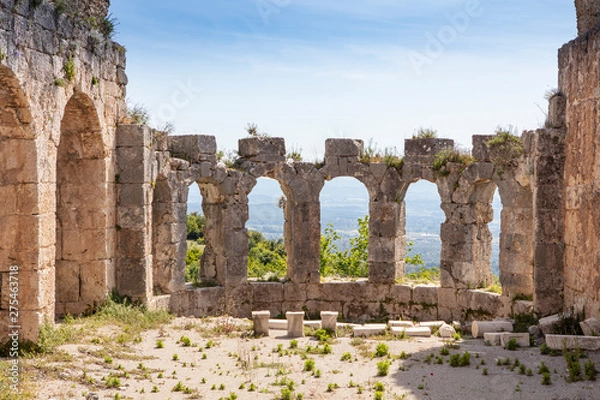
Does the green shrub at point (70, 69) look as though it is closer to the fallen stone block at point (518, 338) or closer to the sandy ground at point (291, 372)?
the sandy ground at point (291, 372)

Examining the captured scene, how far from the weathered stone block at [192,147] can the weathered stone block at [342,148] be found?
2965 mm

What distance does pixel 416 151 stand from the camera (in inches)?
721

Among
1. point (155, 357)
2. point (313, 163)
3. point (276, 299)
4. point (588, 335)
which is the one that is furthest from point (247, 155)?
point (588, 335)

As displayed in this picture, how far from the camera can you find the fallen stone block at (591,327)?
11.6 m

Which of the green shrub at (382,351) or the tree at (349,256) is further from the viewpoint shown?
the tree at (349,256)

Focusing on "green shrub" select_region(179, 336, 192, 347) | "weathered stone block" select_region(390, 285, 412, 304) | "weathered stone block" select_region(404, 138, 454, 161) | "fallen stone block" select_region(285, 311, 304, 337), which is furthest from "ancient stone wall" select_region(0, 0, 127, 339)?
"weathered stone block" select_region(404, 138, 454, 161)

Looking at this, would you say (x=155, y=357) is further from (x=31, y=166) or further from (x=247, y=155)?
(x=247, y=155)

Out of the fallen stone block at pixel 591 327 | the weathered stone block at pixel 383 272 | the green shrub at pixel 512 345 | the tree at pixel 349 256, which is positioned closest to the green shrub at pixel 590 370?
the fallen stone block at pixel 591 327

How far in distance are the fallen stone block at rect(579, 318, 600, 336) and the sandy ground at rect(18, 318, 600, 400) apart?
29.8 inches

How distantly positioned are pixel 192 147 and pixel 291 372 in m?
7.94

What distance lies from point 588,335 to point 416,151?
7.66 metres

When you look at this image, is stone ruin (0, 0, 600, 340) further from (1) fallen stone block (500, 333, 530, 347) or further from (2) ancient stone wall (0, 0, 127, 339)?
(1) fallen stone block (500, 333, 530, 347)

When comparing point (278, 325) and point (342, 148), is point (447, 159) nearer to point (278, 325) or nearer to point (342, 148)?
point (342, 148)

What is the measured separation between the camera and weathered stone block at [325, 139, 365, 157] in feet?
60.4
